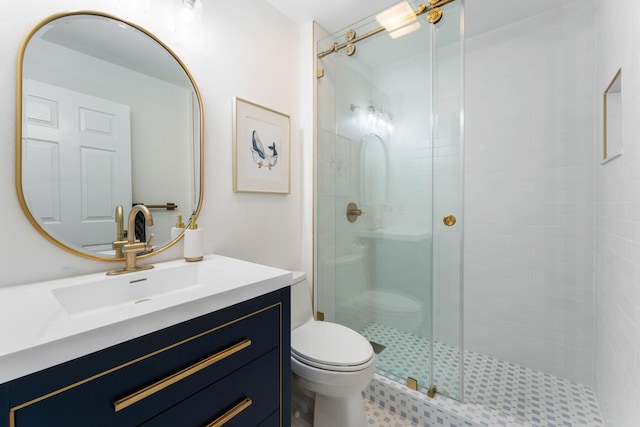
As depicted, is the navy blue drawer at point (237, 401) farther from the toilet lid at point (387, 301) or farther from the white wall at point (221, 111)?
the toilet lid at point (387, 301)

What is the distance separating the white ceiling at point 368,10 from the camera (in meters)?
1.73

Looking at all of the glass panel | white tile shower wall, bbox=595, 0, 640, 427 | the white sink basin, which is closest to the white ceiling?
white tile shower wall, bbox=595, 0, 640, 427

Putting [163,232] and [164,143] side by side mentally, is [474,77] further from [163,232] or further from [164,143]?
[163,232]

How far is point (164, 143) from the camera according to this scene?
125 cm

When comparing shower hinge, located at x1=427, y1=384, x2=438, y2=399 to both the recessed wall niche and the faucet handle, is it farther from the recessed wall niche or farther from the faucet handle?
the faucet handle

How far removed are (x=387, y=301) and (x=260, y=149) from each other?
125cm

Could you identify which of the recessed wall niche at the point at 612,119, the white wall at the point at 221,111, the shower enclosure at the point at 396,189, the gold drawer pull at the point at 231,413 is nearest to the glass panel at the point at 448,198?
the shower enclosure at the point at 396,189

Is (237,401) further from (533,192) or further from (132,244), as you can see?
(533,192)

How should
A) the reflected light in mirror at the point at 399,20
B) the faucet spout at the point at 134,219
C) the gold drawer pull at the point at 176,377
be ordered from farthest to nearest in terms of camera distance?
the reflected light in mirror at the point at 399,20 → the faucet spout at the point at 134,219 → the gold drawer pull at the point at 176,377

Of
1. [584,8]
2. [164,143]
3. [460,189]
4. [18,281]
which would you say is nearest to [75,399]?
[18,281]

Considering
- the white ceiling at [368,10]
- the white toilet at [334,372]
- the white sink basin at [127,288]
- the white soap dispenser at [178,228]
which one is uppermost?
the white ceiling at [368,10]

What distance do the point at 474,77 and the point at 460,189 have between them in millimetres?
1235

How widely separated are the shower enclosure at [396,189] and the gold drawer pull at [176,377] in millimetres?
1131

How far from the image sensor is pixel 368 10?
1.78 metres
